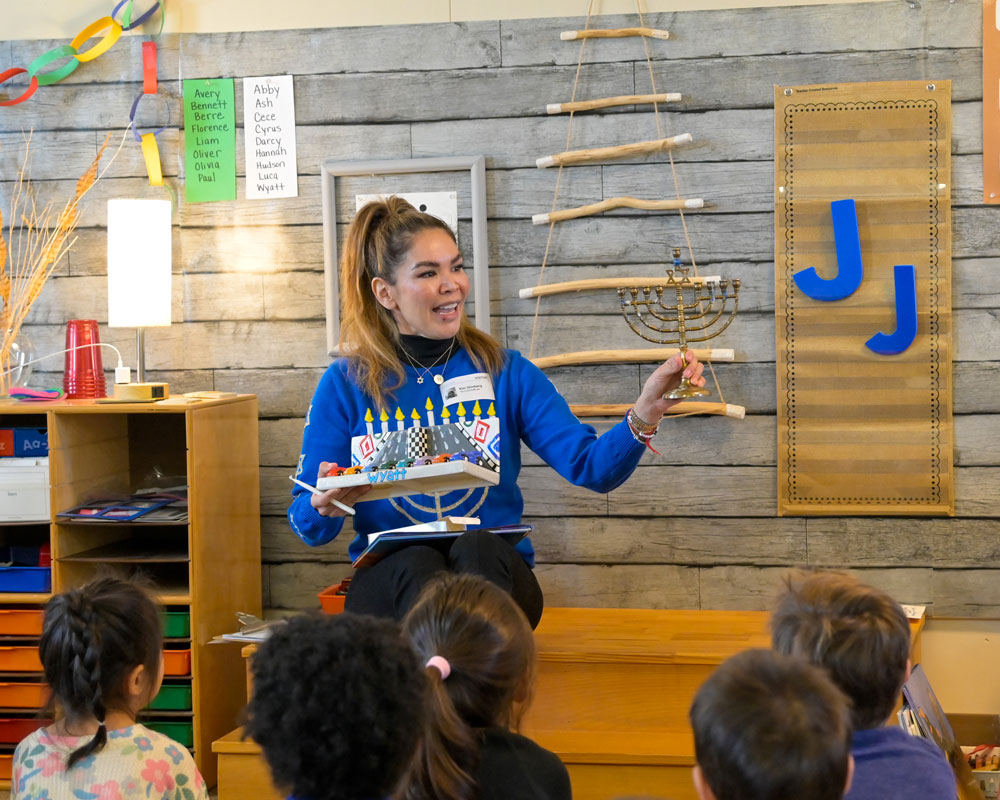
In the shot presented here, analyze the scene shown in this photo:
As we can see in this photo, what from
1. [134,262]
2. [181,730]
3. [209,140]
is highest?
[209,140]

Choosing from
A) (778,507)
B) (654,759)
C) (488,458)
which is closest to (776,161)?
(778,507)

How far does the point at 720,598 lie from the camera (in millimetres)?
2947

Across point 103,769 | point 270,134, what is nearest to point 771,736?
point 103,769

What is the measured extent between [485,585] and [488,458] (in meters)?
0.99

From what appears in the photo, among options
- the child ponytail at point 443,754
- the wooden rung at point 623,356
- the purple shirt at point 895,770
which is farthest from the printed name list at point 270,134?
the purple shirt at point 895,770

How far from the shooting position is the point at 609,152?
114 inches

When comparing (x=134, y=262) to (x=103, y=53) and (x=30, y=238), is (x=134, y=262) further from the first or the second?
(x=103, y=53)

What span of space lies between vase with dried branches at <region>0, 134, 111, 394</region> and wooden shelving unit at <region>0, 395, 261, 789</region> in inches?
13.5

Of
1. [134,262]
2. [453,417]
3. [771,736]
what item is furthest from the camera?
[134,262]

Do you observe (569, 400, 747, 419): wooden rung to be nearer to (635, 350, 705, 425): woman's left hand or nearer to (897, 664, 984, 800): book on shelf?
(635, 350, 705, 425): woman's left hand

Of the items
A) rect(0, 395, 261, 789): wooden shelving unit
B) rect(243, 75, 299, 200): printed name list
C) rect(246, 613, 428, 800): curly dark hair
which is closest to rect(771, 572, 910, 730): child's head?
rect(246, 613, 428, 800): curly dark hair

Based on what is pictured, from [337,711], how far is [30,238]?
2.44 metres

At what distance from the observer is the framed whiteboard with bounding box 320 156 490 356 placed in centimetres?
294

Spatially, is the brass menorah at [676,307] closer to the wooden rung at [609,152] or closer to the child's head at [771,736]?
the wooden rung at [609,152]
